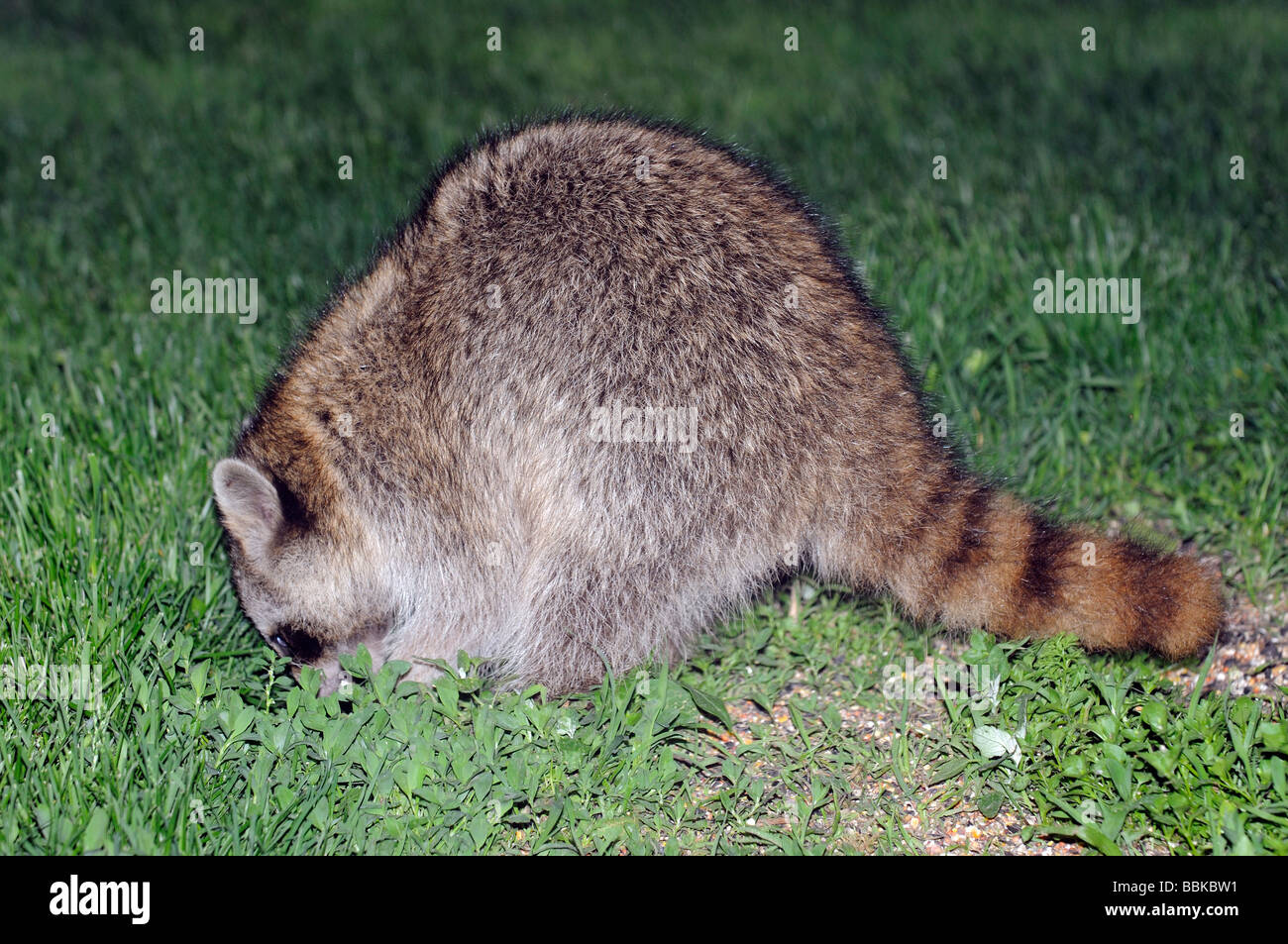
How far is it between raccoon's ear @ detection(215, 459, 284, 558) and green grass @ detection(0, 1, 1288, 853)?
1.03ft

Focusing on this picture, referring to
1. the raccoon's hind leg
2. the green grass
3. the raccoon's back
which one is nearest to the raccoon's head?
the green grass

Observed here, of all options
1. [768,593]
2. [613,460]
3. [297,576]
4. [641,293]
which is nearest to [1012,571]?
[768,593]

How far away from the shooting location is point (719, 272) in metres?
3.19

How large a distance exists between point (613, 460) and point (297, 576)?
39.6 inches

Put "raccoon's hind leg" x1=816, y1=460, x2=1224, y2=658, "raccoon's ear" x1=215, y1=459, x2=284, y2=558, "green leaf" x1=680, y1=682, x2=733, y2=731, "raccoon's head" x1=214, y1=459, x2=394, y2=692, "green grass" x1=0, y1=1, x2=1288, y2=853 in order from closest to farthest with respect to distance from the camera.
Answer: "green grass" x1=0, y1=1, x2=1288, y2=853, "raccoon's hind leg" x1=816, y1=460, x2=1224, y2=658, "green leaf" x1=680, y1=682, x2=733, y2=731, "raccoon's ear" x1=215, y1=459, x2=284, y2=558, "raccoon's head" x1=214, y1=459, x2=394, y2=692

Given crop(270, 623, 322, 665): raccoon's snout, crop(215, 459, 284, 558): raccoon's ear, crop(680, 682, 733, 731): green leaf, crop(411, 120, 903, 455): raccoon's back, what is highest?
crop(411, 120, 903, 455): raccoon's back

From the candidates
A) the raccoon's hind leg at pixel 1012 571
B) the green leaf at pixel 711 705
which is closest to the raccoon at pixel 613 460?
the raccoon's hind leg at pixel 1012 571

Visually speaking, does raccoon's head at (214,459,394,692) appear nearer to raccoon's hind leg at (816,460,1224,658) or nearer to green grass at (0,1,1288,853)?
green grass at (0,1,1288,853)

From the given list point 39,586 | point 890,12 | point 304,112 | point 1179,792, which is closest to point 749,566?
point 1179,792

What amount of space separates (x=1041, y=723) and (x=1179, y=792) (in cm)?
36

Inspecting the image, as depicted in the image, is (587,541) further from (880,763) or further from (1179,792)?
(1179,792)

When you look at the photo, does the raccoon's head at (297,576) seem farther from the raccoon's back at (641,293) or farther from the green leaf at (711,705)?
the green leaf at (711,705)

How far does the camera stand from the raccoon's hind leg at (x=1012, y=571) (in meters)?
2.95

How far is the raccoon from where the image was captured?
3.08 meters
